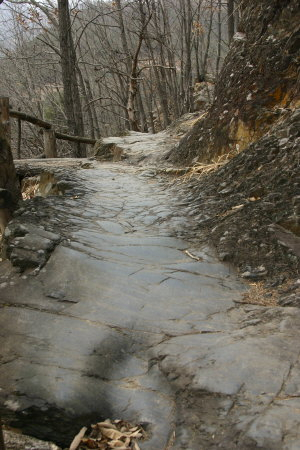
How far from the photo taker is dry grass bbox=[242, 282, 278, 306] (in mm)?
2518

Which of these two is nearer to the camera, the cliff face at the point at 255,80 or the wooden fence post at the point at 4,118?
the wooden fence post at the point at 4,118

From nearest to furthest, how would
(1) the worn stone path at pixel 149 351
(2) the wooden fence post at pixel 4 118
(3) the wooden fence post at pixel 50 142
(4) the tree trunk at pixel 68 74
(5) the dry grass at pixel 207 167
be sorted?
(1) the worn stone path at pixel 149 351 → (2) the wooden fence post at pixel 4 118 → (5) the dry grass at pixel 207 167 → (3) the wooden fence post at pixel 50 142 → (4) the tree trunk at pixel 68 74

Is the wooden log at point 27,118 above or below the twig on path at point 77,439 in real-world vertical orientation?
above

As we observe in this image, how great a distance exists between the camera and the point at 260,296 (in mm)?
2605

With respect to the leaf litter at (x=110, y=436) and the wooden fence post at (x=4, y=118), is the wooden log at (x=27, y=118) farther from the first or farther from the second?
the leaf litter at (x=110, y=436)

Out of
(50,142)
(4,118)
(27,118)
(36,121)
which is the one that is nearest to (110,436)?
(4,118)

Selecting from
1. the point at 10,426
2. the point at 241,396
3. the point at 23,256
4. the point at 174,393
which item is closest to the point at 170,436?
the point at 174,393

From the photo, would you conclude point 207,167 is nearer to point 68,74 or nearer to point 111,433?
point 111,433

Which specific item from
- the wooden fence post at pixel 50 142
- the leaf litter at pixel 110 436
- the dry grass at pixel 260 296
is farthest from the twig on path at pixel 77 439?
the wooden fence post at pixel 50 142

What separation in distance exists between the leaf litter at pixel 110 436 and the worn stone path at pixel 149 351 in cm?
4

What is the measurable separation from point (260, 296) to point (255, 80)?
320 cm

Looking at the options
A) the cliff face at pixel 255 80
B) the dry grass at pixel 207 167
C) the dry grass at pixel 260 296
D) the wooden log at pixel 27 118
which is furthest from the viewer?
the wooden log at pixel 27 118

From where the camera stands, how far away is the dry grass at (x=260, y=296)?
2518 millimetres

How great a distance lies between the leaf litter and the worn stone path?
4 centimetres
